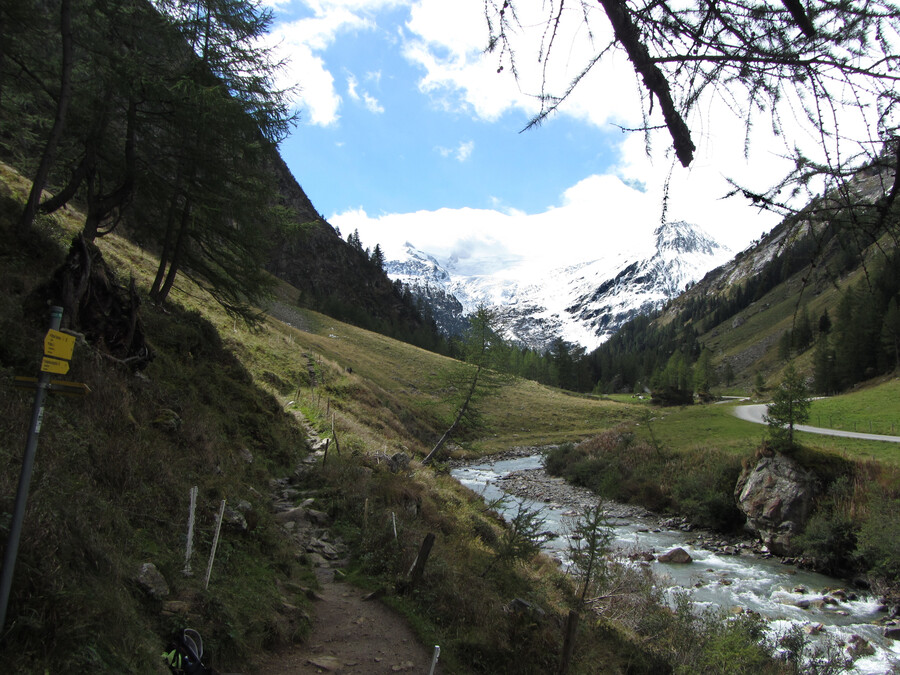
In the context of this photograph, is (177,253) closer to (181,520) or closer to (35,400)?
(181,520)

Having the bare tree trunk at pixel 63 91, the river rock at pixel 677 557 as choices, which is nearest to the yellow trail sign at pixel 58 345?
the bare tree trunk at pixel 63 91

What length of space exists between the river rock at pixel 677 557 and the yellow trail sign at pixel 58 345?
2047 centimetres

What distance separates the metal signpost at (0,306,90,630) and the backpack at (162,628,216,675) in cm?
174

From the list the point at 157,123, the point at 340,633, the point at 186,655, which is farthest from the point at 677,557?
the point at 157,123

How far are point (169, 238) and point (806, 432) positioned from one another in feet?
122

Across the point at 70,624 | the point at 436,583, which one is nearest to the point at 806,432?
the point at 436,583

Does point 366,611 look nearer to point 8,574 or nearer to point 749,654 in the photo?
point 8,574

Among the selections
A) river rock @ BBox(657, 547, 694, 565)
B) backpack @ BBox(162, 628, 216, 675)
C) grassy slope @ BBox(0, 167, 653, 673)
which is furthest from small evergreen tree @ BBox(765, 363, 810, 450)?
backpack @ BBox(162, 628, 216, 675)

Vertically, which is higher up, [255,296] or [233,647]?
[255,296]

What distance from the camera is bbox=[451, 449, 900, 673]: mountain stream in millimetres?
12484

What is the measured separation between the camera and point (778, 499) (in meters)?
19.7

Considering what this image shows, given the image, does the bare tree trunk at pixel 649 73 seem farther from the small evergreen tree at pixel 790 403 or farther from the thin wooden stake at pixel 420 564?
the small evergreen tree at pixel 790 403

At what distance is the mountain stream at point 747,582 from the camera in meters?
12.5

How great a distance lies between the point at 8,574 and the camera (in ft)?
10.5
